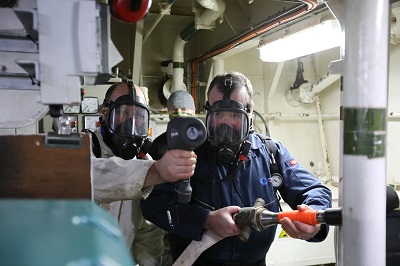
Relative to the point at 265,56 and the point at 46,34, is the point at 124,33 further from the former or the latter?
the point at 46,34

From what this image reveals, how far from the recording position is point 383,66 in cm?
92

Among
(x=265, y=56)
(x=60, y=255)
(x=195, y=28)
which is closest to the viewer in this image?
(x=60, y=255)

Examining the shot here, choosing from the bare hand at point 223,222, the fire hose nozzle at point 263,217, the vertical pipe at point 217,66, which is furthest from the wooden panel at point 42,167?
the vertical pipe at point 217,66

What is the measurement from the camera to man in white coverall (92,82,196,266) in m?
1.30

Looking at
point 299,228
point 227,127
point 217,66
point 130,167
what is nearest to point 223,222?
point 299,228

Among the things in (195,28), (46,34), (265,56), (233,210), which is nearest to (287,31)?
(265,56)

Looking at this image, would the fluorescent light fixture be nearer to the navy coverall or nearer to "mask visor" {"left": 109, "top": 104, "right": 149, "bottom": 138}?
the navy coverall

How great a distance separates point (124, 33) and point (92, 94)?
204 cm

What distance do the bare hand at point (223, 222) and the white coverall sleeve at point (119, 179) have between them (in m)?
0.54

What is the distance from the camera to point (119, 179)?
4.25 feet

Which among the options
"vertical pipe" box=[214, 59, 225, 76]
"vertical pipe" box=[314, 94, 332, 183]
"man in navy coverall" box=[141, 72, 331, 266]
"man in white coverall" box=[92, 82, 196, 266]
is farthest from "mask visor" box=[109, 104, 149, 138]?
"vertical pipe" box=[314, 94, 332, 183]

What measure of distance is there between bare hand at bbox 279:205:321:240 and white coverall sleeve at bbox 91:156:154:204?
589 millimetres

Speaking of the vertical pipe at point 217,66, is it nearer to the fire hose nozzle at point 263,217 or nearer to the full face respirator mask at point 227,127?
the full face respirator mask at point 227,127

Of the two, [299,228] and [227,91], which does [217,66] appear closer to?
[227,91]
